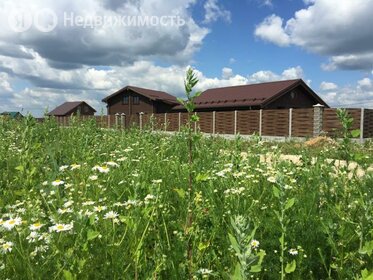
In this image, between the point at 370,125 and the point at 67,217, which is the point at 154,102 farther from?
the point at 67,217

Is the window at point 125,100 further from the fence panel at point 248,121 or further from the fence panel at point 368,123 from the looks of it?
the fence panel at point 368,123

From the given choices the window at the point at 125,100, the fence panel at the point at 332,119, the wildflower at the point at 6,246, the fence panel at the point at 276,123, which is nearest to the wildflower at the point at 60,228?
the wildflower at the point at 6,246

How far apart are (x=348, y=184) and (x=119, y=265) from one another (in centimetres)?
241

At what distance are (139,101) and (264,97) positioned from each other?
64.7 ft

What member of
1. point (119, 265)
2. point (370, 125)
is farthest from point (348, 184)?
point (370, 125)

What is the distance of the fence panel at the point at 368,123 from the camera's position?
22.0 metres

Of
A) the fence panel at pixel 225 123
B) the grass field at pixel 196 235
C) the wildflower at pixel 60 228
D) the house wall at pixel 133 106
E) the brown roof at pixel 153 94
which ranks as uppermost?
the brown roof at pixel 153 94

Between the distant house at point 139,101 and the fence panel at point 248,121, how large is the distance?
1715 centimetres

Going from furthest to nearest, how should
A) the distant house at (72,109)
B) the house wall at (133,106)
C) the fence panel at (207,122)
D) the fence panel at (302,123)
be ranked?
1. the distant house at (72,109)
2. the house wall at (133,106)
3. the fence panel at (207,122)
4. the fence panel at (302,123)

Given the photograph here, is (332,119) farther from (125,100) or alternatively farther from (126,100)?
(125,100)

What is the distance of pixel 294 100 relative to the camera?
35.2m

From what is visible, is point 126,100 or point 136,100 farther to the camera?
point 126,100

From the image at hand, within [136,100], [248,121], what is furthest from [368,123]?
[136,100]

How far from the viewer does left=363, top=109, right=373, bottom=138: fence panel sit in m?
22.0
